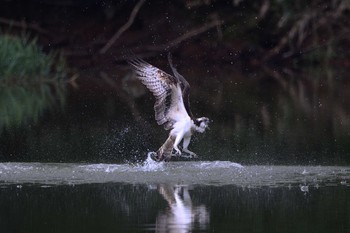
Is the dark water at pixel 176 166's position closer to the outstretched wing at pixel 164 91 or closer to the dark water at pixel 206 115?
the dark water at pixel 206 115

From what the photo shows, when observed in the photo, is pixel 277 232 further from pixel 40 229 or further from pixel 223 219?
pixel 40 229

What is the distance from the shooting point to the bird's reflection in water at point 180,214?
8547 millimetres

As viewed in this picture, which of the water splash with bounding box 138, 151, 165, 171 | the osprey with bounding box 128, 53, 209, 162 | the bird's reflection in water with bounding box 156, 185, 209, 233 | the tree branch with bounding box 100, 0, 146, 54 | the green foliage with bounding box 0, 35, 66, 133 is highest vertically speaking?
the tree branch with bounding box 100, 0, 146, 54

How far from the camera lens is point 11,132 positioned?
1509 centimetres

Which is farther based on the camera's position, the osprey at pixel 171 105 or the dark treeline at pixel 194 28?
the dark treeline at pixel 194 28

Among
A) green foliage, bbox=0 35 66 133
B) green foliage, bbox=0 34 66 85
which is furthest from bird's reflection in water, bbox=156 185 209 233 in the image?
green foliage, bbox=0 34 66 85

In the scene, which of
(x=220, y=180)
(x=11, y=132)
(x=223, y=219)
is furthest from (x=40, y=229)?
(x=11, y=132)

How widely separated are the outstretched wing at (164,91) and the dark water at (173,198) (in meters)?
0.50

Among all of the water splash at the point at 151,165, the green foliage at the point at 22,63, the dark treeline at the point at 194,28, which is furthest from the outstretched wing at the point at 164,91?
the dark treeline at the point at 194,28

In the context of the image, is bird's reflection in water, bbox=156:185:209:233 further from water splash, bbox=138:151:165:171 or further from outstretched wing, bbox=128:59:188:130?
outstretched wing, bbox=128:59:188:130

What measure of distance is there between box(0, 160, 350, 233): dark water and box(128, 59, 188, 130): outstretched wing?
50cm

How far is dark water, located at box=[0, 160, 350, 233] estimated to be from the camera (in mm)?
8750

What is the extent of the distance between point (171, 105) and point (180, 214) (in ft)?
9.28

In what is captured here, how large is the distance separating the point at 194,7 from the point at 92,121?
1252cm
